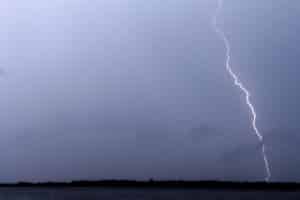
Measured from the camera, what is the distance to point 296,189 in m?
24.8

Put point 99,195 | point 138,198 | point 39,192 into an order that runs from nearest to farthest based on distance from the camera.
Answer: point 138,198
point 99,195
point 39,192

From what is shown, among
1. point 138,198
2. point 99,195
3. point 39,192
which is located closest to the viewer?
point 138,198

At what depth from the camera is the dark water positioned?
2267cm

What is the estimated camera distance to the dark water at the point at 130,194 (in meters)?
22.7

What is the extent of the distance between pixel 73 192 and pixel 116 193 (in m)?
2.42

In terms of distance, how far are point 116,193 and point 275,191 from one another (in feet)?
23.4

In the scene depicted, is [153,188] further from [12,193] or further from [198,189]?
[12,193]

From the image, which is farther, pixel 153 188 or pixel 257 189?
pixel 153 188

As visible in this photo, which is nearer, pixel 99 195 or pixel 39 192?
pixel 99 195

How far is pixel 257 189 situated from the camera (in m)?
25.0

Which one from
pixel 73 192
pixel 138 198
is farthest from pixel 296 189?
pixel 73 192

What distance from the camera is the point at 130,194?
78.4ft

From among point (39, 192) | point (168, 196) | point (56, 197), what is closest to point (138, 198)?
point (168, 196)

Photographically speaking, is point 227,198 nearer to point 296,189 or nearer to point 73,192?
point 296,189
